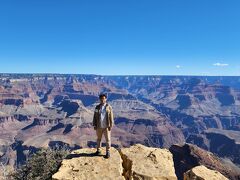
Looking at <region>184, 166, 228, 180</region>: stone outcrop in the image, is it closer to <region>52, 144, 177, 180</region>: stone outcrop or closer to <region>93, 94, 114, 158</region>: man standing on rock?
<region>52, 144, 177, 180</region>: stone outcrop

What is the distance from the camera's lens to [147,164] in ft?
64.8

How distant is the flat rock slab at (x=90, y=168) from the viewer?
16625mm

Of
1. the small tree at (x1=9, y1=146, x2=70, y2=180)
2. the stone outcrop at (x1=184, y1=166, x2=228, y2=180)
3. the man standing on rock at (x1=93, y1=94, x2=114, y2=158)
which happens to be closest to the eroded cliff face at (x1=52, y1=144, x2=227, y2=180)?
the stone outcrop at (x1=184, y1=166, x2=228, y2=180)

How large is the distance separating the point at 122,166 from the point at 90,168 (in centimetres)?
274

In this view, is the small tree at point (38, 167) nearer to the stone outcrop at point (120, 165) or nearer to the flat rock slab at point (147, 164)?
the flat rock slab at point (147, 164)

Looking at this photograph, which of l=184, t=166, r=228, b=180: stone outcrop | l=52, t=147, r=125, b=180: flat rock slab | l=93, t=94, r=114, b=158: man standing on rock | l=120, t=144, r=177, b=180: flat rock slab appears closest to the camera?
l=52, t=147, r=125, b=180: flat rock slab

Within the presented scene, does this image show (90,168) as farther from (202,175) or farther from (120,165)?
(202,175)

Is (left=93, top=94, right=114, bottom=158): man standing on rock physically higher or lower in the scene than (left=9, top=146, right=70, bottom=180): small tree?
higher

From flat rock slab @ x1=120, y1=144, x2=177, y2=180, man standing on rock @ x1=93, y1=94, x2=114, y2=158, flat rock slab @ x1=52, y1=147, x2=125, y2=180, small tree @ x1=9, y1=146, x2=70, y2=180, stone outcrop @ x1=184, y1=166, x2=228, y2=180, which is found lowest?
small tree @ x1=9, y1=146, x2=70, y2=180

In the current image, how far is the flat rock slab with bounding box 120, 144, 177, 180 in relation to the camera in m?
18.7

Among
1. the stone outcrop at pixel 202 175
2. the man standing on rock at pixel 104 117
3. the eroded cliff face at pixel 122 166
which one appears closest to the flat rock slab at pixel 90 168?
the eroded cliff face at pixel 122 166

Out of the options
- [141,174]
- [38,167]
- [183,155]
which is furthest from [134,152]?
[183,155]

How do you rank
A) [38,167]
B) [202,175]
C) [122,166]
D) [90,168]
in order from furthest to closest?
[38,167] < [202,175] < [122,166] < [90,168]

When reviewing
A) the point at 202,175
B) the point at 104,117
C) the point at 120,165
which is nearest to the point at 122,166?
the point at 120,165
